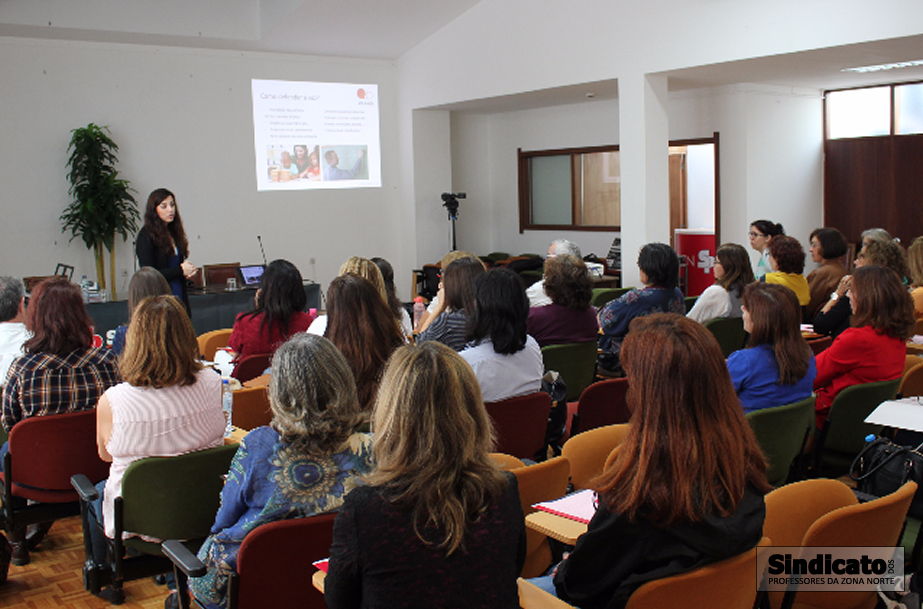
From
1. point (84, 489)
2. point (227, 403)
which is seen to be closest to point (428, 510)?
point (84, 489)

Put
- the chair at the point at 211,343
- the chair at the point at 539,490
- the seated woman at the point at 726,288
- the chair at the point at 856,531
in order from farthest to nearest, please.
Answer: the seated woman at the point at 726,288
the chair at the point at 211,343
the chair at the point at 539,490
the chair at the point at 856,531

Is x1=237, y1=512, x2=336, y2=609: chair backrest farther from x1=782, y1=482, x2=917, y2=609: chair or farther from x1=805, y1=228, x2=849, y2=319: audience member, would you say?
x1=805, y1=228, x2=849, y2=319: audience member

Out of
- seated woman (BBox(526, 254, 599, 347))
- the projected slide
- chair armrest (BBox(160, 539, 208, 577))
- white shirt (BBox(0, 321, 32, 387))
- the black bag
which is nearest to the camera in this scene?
chair armrest (BBox(160, 539, 208, 577))

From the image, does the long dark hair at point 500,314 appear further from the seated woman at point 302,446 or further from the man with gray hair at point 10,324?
the man with gray hair at point 10,324

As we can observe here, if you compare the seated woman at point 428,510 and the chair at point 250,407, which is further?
the chair at point 250,407

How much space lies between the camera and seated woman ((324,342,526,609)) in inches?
62.0

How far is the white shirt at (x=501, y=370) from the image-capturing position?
3.34 m

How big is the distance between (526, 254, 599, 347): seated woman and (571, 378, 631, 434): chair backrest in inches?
31.5

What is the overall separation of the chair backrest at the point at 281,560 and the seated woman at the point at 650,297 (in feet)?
10.5

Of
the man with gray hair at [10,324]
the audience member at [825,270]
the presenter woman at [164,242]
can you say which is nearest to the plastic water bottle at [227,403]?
the man with gray hair at [10,324]

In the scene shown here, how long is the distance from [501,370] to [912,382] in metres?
1.96

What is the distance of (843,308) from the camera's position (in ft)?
16.0

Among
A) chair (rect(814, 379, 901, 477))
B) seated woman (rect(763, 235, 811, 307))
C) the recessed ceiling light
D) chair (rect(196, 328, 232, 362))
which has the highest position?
the recessed ceiling light

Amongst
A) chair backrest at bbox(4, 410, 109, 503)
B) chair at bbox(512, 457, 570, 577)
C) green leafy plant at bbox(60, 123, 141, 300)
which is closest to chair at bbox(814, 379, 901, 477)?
chair at bbox(512, 457, 570, 577)
